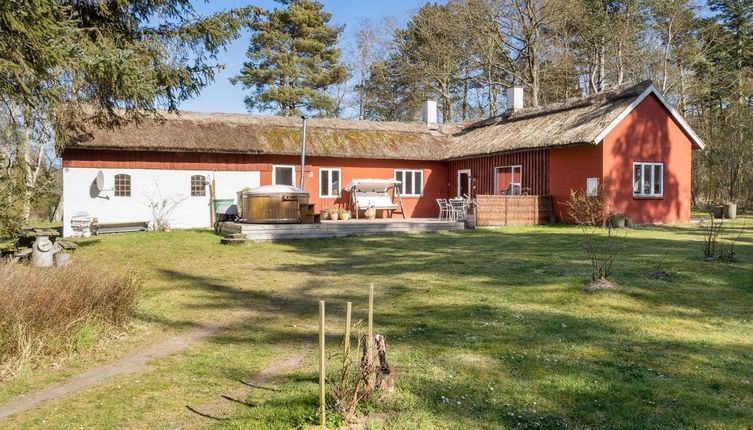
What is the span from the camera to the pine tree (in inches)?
1377

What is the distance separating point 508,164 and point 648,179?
5123mm

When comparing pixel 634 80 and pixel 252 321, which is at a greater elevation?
pixel 634 80

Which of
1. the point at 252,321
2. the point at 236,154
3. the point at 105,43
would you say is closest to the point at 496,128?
the point at 236,154

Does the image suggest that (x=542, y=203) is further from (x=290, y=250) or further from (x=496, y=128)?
(x=290, y=250)

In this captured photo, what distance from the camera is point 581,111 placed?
20.0 meters

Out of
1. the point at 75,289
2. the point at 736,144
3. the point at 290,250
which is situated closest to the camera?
the point at 75,289

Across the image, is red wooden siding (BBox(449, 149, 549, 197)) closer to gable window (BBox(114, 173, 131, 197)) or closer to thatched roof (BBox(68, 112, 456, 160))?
thatched roof (BBox(68, 112, 456, 160))

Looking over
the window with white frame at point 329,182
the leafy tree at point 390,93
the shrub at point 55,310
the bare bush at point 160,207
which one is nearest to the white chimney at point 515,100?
the window with white frame at point 329,182

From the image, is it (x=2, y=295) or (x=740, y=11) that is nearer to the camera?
(x=2, y=295)

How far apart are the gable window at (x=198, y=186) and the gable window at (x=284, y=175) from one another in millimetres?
2877

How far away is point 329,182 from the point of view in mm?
22922

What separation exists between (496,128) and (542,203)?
5.42 metres

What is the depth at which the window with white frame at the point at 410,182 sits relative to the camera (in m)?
24.3

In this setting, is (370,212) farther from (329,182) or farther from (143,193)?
(143,193)
